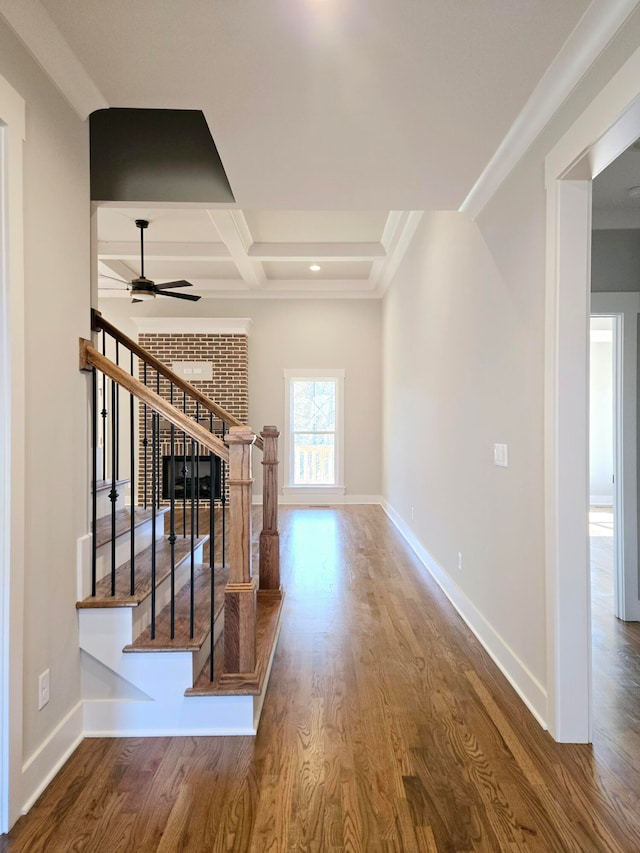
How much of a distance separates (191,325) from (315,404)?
228cm

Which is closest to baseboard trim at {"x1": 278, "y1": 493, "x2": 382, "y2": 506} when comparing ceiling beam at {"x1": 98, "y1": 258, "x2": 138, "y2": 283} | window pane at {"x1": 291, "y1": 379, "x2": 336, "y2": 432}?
window pane at {"x1": 291, "y1": 379, "x2": 336, "y2": 432}

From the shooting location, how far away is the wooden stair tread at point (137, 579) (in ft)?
6.84

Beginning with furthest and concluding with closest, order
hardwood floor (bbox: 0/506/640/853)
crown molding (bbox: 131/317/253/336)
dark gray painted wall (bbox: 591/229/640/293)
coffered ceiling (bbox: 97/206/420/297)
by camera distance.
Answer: crown molding (bbox: 131/317/253/336), coffered ceiling (bbox: 97/206/420/297), dark gray painted wall (bbox: 591/229/640/293), hardwood floor (bbox: 0/506/640/853)

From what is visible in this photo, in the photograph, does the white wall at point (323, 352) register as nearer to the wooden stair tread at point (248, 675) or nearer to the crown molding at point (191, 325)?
the crown molding at point (191, 325)

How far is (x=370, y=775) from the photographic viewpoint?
1825 mm

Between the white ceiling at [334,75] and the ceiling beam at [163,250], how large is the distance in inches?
141

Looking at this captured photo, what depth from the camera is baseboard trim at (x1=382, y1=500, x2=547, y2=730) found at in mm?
2184

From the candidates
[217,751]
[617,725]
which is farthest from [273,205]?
[617,725]

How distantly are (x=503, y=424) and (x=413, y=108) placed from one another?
5.08 feet

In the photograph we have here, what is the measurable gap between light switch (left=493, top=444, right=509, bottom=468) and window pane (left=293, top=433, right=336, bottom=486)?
211 inches

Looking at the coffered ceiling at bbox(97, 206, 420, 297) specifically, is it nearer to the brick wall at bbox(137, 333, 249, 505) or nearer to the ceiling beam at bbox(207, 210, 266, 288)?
the ceiling beam at bbox(207, 210, 266, 288)

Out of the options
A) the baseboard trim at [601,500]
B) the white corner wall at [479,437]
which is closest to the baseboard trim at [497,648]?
the white corner wall at [479,437]

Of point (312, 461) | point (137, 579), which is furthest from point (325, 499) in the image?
point (137, 579)

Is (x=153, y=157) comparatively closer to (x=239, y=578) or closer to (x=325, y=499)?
(x=239, y=578)
